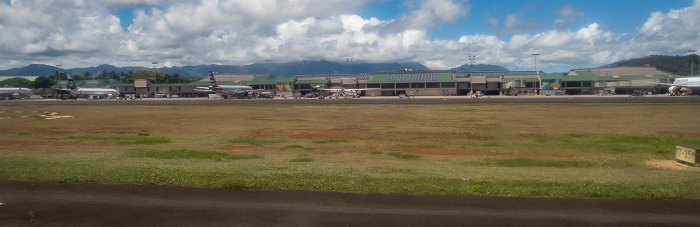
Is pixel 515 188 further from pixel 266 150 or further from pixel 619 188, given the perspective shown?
pixel 266 150

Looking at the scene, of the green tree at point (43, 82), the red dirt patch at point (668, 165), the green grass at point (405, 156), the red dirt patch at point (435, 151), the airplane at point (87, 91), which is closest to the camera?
the red dirt patch at point (668, 165)

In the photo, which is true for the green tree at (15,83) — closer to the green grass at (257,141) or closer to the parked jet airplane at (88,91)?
the parked jet airplane at (88,91)

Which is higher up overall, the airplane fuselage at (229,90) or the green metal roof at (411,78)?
the green metal roof at (411,78)

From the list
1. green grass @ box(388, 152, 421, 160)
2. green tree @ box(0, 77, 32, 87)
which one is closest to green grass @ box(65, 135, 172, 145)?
green grass @ box(388, 152, 421, 160)

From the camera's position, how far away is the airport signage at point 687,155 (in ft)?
48.8

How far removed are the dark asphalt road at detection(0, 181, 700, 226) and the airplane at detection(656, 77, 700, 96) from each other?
9064 centimetres

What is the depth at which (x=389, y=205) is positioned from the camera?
925cm

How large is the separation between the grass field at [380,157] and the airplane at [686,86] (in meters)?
63.6

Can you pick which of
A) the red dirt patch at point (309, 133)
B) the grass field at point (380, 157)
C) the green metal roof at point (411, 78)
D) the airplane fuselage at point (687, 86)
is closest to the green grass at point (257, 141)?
the grass field at point (380, 157)

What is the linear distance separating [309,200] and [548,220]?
512cm

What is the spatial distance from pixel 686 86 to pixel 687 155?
277 ft

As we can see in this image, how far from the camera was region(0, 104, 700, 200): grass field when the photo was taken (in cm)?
1117

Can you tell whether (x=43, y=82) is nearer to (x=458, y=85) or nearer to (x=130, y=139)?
(x=458, y=85)

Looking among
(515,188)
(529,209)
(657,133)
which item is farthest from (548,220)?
(657,133)
